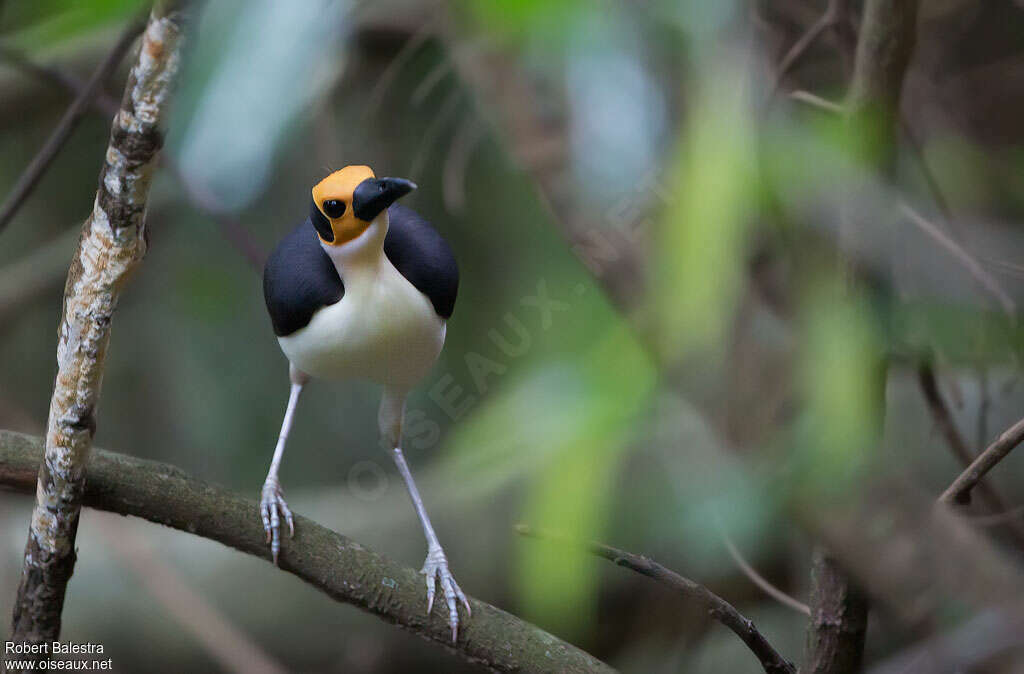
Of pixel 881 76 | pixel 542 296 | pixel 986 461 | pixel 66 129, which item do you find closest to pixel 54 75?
pixel 66 129

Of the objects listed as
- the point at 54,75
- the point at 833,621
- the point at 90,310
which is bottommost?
the point at 833,621

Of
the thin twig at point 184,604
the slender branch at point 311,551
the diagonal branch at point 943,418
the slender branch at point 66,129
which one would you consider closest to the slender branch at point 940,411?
the diagonal branch at point 943,418

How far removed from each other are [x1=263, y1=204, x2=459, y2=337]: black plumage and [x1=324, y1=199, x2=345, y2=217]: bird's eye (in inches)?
2.9

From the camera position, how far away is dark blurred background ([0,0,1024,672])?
49cm

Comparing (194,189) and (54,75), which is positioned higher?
(54,75)

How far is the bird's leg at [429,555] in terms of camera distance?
0.91 meters

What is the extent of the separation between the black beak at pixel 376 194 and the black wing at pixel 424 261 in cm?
10

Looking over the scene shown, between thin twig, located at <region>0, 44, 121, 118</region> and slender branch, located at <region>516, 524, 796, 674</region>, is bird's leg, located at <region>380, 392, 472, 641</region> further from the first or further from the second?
thin twig, located at <region>0, 44, 121, 118</region>

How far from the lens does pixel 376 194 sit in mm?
697

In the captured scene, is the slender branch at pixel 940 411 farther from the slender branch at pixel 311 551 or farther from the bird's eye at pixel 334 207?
the bird's eye at pixel 334 207

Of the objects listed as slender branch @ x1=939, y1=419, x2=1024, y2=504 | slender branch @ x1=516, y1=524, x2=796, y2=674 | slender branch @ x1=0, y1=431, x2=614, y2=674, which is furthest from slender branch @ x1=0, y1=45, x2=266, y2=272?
slender branch @ x1=939, y1=419, x2=1024, y2=504

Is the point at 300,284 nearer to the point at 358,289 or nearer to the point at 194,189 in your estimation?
the point at 358,289

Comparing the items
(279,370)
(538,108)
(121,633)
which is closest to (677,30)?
(538,108)

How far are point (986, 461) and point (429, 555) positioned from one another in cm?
48
